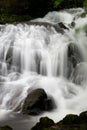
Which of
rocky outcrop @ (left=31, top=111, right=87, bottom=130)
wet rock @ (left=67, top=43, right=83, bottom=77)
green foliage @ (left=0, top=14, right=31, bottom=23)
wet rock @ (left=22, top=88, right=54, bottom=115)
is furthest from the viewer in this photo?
green foliage @ (left=0, top=14, right=31, bottom=23)

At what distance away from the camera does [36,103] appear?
10.5 meters

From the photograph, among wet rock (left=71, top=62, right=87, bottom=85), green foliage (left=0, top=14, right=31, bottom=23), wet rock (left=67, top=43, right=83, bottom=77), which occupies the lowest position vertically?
wet rock (left=71, top=62, right=87, bottom=85)

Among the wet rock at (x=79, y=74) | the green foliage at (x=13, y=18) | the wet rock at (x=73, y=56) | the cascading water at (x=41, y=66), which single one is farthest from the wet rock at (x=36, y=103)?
the green foliage at (x=13, y=18)

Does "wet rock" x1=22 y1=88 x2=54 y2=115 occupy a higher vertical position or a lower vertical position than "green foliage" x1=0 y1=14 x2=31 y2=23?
lower

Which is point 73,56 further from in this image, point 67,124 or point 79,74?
point 67,124

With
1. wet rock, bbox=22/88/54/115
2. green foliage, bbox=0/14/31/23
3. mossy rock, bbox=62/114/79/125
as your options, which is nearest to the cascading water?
wet rock, bbox=22/88/54/115

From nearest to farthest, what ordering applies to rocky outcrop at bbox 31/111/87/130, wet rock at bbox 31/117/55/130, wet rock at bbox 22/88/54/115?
rocky outcrop at bbox 31/111/87/130 < wet rock at bbox 31/117/55/130 < wet rock at bbox 22/88/54/115

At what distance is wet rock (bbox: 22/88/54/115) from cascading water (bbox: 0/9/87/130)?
240 millimetres

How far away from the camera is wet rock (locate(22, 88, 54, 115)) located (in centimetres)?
1045

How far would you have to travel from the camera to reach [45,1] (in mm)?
20000

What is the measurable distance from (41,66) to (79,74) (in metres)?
1.41

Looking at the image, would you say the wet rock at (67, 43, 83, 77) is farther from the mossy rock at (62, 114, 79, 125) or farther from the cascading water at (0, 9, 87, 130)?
the mossy rock at (62, 114, 79, 125)

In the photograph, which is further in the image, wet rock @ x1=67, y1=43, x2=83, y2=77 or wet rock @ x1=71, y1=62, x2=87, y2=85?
wet rock @ x1=67, y1=43, x2=83, y2=77

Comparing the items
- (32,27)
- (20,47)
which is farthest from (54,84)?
(32,27)
